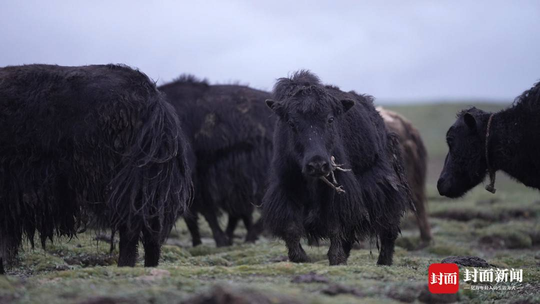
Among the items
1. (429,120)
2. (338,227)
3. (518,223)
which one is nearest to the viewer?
(338,227)

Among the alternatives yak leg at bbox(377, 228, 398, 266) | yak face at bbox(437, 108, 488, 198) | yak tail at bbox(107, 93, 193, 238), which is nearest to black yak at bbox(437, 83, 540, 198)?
yak face at bbox(437, 108, 488, 198)

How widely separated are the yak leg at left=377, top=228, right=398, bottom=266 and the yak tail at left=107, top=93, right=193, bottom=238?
3.56 m

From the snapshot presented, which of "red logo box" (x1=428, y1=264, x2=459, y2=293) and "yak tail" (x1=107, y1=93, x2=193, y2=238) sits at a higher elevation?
"yak tail" (x1=107, y1=93, x2=193, y2=238)

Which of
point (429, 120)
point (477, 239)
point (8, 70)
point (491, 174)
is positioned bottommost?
point (477, 239)

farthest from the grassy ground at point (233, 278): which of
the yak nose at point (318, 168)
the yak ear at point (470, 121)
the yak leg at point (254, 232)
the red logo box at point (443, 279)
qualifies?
the yak ear at point (470, 121)

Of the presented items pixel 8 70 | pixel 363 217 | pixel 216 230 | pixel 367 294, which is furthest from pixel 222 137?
pixel 367 294

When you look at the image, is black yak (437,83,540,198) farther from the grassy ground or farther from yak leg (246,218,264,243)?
yak leg (246,218,264,243)

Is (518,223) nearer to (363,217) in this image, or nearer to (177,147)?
(363,217)

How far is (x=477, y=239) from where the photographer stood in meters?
15.1

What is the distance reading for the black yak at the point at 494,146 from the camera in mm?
8516

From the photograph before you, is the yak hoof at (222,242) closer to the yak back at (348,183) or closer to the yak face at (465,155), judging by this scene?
the yak back at (348,183)

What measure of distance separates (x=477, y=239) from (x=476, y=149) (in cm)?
651

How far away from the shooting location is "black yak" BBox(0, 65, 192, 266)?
23.1 ft

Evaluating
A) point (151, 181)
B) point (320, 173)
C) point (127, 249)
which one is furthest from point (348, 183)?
point (127, 249)
